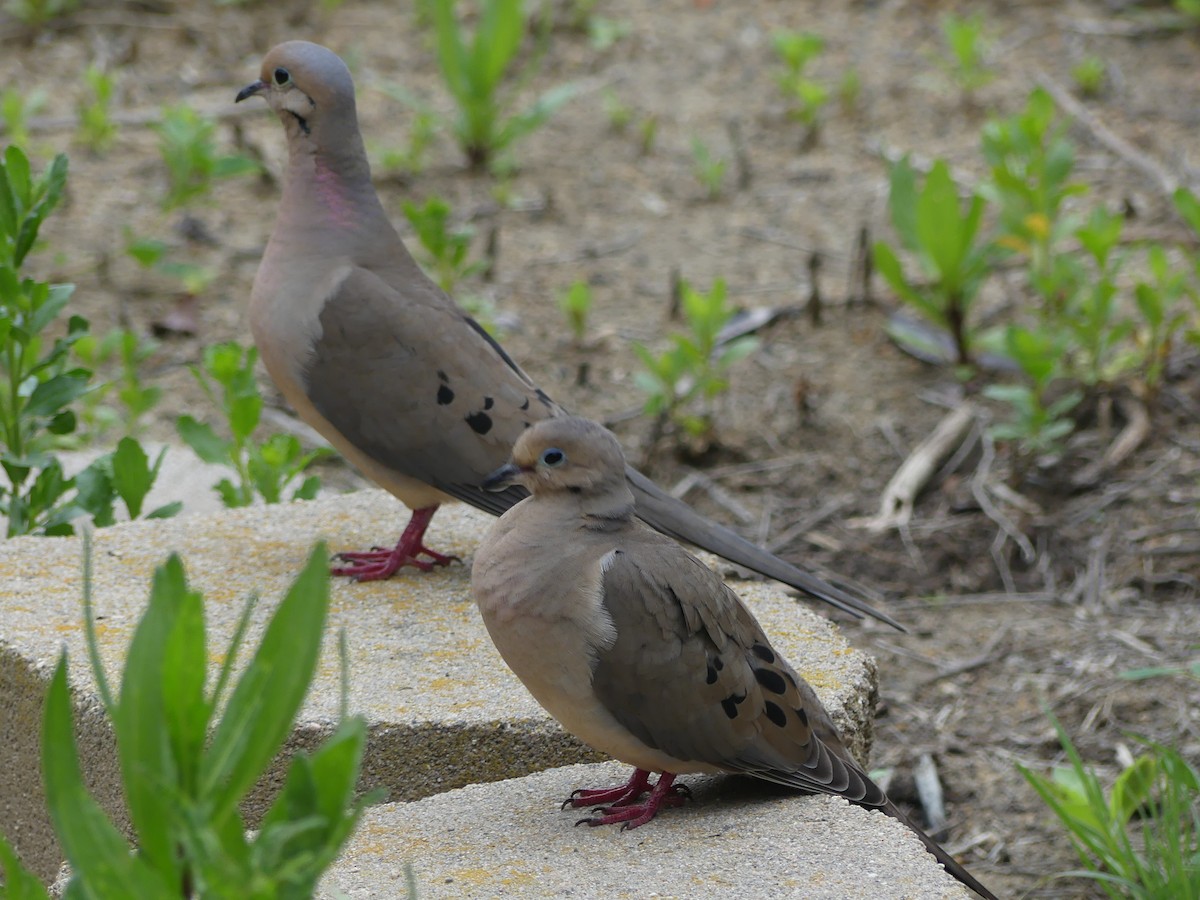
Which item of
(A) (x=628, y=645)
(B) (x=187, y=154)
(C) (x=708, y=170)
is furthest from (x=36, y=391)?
(C) (x=708, y=170)

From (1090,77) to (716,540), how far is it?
462 cm

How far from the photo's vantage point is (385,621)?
3.73 meters

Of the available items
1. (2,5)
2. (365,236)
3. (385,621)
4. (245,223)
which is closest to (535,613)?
(385,621)

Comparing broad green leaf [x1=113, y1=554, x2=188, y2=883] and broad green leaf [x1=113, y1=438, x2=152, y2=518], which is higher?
broad green leaf [x1=113, y1=554, x2=188, y2=883]

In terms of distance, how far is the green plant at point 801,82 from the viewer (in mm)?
7402

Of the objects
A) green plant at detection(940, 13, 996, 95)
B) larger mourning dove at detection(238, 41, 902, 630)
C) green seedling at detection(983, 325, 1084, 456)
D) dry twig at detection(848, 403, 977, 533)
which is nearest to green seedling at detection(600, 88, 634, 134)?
green plant at detection(940, 13, 996, 95)

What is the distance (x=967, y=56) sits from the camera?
24.2 feet

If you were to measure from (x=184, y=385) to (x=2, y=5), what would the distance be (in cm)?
341

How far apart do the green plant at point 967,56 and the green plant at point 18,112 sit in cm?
399

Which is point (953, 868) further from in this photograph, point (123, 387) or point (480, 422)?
point (123, 387)

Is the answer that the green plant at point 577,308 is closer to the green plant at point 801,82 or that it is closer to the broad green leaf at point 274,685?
the green plant at point 801,82

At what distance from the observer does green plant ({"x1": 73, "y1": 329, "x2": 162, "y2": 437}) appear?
4.87m

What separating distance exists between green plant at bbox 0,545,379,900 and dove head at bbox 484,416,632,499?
48.7 inches

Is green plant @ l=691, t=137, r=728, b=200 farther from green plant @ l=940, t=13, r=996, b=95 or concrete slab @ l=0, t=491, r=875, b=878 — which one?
concrete slab @ l=0, t=491, r=875, b=878
